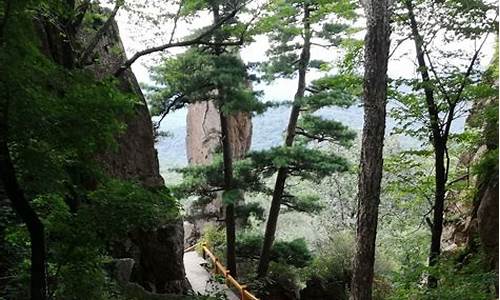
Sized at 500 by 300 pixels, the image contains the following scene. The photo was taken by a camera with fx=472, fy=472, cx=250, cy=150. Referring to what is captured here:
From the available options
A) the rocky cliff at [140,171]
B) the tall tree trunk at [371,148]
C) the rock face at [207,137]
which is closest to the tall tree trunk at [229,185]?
the rocky cliff at [140,171]

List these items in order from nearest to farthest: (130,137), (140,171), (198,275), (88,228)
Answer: (88,228) → (130,137) → (140,171) → (198,275)

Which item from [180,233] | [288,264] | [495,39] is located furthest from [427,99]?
[288,264]

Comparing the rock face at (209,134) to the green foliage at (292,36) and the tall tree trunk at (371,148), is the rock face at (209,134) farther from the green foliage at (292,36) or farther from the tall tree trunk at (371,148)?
the tall tree trunk at (371,148)

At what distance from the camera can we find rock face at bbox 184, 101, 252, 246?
18.1m

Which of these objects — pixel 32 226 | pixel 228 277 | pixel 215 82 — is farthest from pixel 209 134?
pixel 32 226

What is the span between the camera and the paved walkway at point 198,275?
11663 millimetres

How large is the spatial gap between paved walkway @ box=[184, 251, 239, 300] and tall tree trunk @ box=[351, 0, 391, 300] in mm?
5122

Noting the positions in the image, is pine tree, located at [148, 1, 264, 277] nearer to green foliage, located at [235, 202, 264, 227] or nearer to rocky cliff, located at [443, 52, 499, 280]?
green foliage, located at [235, 202, 264, 227]

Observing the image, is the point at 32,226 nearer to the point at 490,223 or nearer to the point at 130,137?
the point at 490,223

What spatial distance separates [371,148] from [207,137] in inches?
506

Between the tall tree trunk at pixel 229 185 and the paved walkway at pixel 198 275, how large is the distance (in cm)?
79

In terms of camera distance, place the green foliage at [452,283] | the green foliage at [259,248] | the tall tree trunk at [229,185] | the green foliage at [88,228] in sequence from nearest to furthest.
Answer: the green foliage at [88,228] < the green foliage at [452,283] < the tall tree trunk at [229,185] < the green foliage at [259,248]

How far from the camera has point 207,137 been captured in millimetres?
18750

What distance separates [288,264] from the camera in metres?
13.3
